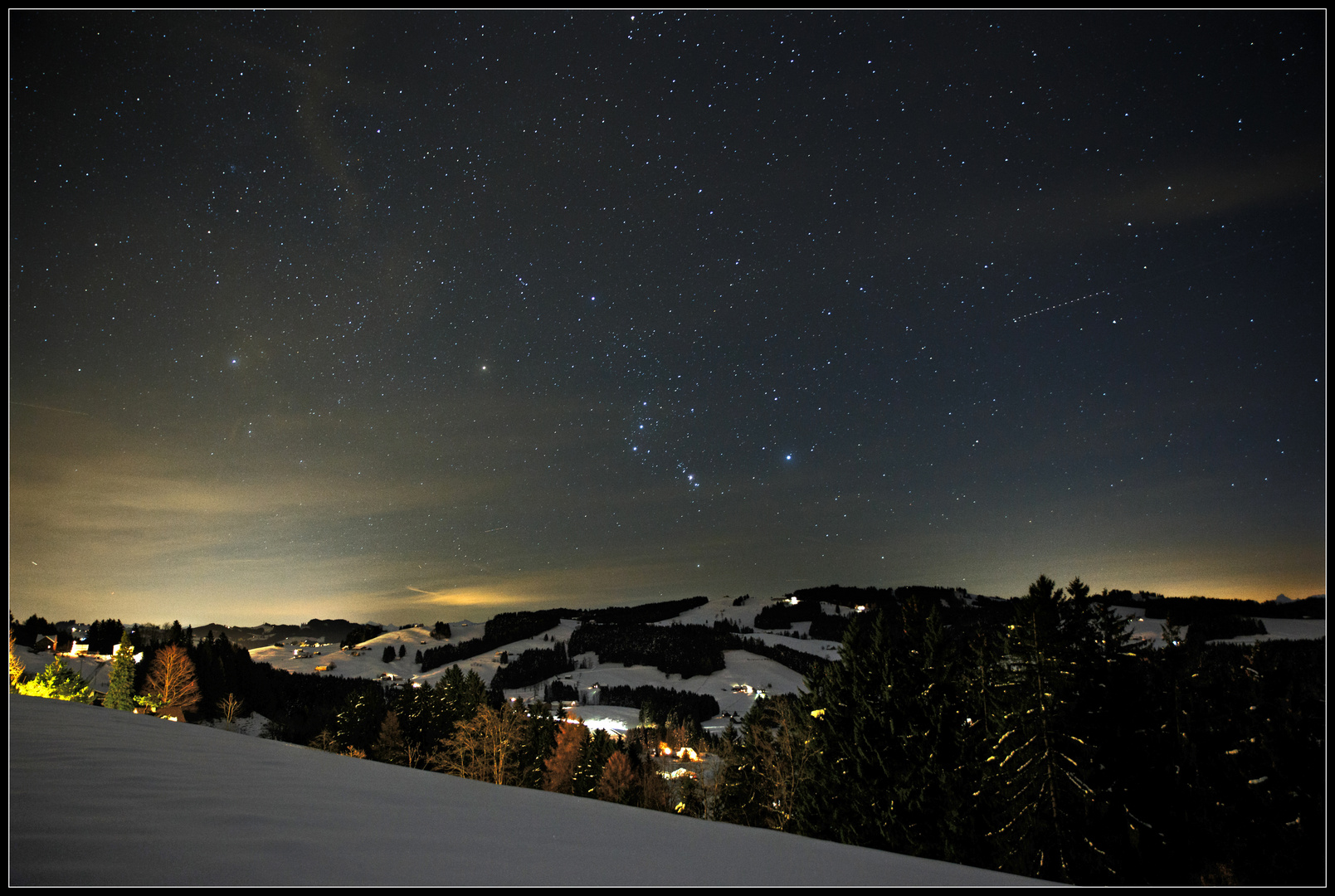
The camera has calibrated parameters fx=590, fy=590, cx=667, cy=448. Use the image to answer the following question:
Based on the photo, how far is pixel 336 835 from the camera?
367 cm

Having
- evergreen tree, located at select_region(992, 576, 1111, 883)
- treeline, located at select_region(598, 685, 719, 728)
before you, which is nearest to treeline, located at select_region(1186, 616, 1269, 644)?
treeline, located at select_region(598, 685, 719, 728)

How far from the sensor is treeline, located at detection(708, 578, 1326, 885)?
1756 cm

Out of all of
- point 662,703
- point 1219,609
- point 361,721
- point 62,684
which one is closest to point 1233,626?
point 1219,609

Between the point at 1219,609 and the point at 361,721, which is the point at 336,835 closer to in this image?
the point at 361,721

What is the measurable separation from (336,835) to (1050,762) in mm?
20438

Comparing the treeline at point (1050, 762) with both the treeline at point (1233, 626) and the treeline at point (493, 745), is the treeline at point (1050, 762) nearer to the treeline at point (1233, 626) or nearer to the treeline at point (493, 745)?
the treeline at point (493, 745)

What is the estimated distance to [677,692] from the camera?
163875 millimetres

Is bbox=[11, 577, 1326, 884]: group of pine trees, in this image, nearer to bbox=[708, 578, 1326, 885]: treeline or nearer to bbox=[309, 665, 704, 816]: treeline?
bbox=[708, 578, 1326, 885]: treeline

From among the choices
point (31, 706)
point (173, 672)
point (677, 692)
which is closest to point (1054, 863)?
point (31, 706)

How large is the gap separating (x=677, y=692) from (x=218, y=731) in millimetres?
167884

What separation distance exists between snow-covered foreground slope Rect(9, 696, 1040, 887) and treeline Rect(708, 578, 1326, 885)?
16119 mm

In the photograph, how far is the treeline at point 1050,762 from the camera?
1756cm

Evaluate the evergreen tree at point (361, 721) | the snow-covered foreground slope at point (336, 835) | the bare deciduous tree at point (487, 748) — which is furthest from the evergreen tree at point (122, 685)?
the snow-covered foreground slope at point (336, 835)

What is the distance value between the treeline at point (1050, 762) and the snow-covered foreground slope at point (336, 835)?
1612cm
